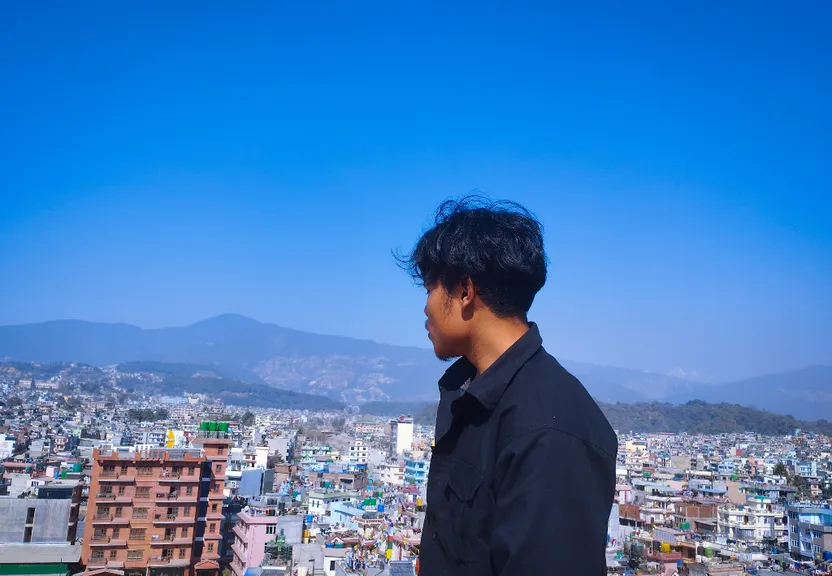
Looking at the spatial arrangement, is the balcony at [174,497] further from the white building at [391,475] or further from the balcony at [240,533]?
the white building at [391,475]

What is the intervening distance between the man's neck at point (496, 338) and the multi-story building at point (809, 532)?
2047 cm

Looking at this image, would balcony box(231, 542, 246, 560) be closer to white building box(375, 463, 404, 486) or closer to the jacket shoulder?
white building box(375, 463, 404, 486)

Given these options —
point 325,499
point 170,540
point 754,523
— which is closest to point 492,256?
point 170,540

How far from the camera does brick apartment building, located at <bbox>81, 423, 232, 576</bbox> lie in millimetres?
14898

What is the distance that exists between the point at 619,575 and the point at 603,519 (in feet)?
40.5

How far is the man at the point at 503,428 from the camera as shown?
0.86 meters

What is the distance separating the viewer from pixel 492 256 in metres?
1.09

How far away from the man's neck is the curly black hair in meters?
0.02

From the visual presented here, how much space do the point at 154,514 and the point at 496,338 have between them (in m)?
16.4

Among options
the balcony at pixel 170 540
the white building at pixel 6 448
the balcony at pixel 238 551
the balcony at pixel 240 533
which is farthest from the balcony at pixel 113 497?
the white building at pixel 6 448

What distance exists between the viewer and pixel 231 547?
1697 cm

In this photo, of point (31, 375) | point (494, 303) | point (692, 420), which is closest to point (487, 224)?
point (494, 303)

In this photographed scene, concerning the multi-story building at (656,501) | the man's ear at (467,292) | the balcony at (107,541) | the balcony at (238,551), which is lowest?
the balcony at (238,551)

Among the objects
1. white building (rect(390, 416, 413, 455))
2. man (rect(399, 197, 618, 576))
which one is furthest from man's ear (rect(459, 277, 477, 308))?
white building (rect(390, 416, 413, 455))
